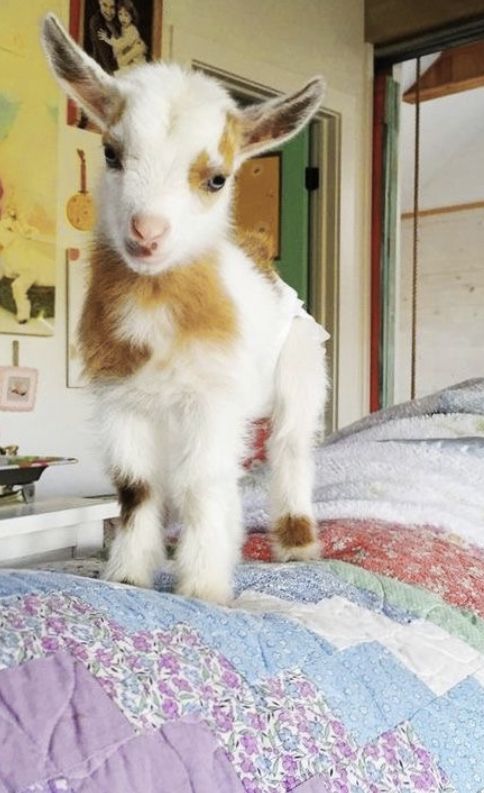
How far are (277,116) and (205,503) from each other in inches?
14.6

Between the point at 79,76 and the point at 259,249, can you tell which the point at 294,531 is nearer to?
the point at 259,249

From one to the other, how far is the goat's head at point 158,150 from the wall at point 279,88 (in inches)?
45.1

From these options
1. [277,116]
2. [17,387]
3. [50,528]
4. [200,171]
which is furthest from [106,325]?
[17,387]

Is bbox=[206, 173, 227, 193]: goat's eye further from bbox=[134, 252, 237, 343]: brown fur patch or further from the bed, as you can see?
the bed

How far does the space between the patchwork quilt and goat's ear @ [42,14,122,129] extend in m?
0.40

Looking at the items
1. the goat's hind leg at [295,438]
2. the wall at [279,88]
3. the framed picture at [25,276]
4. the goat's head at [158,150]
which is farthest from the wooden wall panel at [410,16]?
the goat's head at [158,150]

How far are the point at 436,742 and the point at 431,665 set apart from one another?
0.08 metres

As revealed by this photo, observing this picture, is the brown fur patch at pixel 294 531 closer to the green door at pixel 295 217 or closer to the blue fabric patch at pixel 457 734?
the blue fabric patch at pixel 457 734

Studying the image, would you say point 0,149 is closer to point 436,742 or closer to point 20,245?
point 20,245

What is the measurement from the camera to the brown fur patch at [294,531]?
92 centimetres

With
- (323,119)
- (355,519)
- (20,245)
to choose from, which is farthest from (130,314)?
(323,119)

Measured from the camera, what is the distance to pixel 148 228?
0.63 m

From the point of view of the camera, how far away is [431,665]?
700mm

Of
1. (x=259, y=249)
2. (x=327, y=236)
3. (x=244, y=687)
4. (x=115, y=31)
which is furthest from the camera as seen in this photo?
(x=327, y=236)
